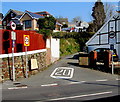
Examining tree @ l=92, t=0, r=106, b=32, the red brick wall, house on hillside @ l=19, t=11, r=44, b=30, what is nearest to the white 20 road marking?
the red brick wall

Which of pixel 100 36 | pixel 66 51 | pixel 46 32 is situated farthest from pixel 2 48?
pixel 66 51

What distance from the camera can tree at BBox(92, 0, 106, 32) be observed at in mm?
42625

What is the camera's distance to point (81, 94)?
8453 millimetres

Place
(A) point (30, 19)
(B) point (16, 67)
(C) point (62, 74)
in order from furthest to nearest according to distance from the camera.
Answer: (A) point (30, 19)
(C) point (62, 74)
(B) point (16, 67)

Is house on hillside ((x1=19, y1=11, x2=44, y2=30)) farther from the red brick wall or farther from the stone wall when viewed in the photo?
the stone wall

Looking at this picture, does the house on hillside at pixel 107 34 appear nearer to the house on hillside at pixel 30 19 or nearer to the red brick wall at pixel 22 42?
the red brick wall at pixel 22 42

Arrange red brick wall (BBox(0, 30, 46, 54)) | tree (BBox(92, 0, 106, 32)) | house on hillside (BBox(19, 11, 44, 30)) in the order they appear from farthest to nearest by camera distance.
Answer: tree (BBox(92, 0, 106, 32))
house on hillside (BBox(19, 11, 44, 30))
red brick wall (BBox(0, 30, 46, 54))

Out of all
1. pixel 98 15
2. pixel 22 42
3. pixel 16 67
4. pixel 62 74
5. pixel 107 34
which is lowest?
pixel 62 74

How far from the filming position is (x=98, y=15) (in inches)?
1726

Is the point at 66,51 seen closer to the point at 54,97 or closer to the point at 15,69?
the point at 15,69

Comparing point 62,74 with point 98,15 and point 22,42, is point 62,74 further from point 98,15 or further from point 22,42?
point 98,15

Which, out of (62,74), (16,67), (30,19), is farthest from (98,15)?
(16,67)

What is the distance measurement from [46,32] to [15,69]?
6819 mm

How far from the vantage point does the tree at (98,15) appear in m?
42.6
